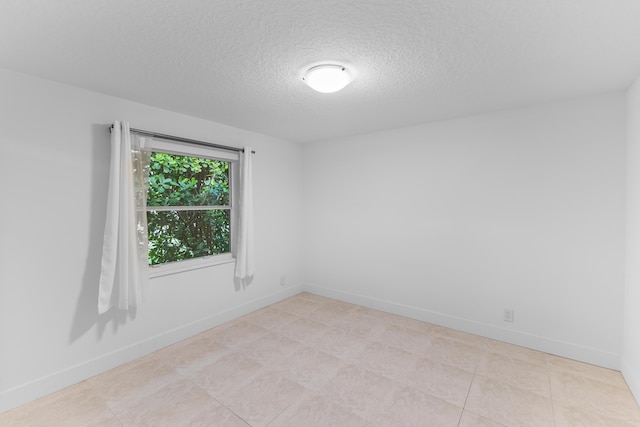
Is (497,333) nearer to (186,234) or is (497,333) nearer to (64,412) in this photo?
(186,234)

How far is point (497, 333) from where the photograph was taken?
2.83m

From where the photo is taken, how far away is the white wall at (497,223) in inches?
93.5

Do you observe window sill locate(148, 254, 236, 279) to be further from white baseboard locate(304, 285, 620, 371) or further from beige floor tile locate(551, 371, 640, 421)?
beige floor tile locate(551, 371, 640, 421)

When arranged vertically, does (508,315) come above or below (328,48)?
below

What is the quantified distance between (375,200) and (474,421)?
2.42 metres

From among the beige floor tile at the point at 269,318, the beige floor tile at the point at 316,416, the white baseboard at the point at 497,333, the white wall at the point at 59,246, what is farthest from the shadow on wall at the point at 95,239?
the white baseboard at the point at 497,333

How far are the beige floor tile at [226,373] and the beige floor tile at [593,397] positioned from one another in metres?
2.25

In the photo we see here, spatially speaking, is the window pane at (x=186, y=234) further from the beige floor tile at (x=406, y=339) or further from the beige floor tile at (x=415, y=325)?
the beige floor tile at (x=415, y=325)

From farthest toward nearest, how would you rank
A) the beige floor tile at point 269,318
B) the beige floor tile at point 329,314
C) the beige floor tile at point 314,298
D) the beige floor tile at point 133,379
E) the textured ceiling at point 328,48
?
the beige floor tile at point 314,298 → the beige floor tile at point 329,314 → the beige floor tile at point 269,318 → the beige floor tile at point 133,379 → the textured ceiling at point 328,48

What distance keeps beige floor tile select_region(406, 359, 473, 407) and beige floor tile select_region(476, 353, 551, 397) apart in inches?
7.6

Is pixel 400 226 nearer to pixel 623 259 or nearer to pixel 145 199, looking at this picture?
pixel 623 259

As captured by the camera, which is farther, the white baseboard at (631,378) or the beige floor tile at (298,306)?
the beige floor tile at (298,306)

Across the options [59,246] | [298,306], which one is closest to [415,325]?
[298,306]

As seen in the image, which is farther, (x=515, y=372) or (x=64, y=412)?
(x=515, y=372)
